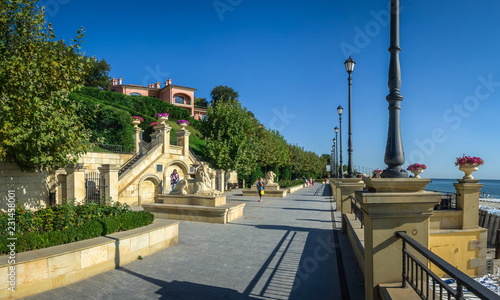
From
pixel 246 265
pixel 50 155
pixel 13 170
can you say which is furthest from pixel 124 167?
pixel 246 265

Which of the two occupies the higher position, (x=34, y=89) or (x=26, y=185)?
(x=34, y=89)

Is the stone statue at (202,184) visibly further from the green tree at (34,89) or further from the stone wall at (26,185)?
the stone wall at (26,185)

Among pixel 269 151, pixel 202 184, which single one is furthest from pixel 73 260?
pixel 269 151

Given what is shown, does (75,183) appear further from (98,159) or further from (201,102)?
(201,102)

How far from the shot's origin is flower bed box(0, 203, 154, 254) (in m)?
5.51

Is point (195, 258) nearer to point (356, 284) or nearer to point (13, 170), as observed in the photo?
point (356, 284)

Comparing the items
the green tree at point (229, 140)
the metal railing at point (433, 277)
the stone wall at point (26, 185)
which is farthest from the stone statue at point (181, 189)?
the green tree at point (229, 140)

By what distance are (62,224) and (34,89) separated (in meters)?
5.27

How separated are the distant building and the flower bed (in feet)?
183

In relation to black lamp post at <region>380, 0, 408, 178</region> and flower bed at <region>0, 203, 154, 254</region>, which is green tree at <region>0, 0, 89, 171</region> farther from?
black lamp post at <region>380, 0, 408, 178</region>

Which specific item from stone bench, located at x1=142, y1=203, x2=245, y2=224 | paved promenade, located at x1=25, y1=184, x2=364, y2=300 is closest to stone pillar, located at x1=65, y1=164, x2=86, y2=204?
stone bench, located at x1=142, y1=203, x2=245, y2=224

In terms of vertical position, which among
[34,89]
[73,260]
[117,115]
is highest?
[117,115]

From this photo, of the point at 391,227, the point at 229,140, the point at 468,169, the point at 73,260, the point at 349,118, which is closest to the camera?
the point at 391,227

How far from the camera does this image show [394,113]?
3719mm
